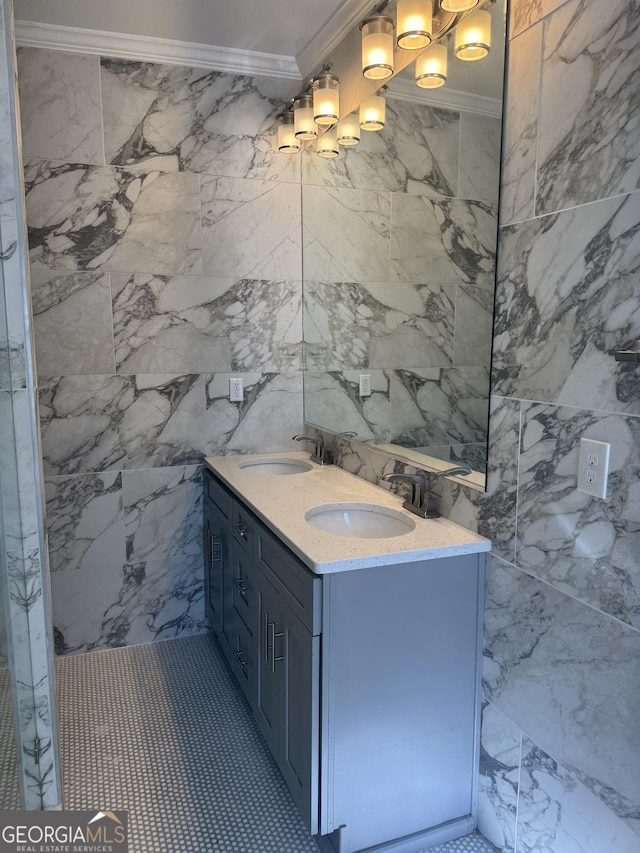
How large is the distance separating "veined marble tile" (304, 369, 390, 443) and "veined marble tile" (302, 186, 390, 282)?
436 mm

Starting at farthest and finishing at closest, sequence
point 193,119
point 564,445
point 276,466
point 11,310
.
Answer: point 276,466 < point 193,119 < point 11,310 < point 564,445

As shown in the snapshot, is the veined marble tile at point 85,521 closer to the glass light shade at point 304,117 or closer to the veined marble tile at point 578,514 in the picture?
the glass light shade at point 304,117

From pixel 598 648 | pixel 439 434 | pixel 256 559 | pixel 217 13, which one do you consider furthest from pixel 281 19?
pixel 598 648

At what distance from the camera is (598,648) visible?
1412 millimetres

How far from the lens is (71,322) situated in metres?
2.77

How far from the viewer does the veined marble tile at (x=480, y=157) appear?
1.71 m

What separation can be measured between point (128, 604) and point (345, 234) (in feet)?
6.70

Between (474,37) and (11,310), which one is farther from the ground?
(474,37)

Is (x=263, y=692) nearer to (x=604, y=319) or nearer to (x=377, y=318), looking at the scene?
(x=377, y=318)

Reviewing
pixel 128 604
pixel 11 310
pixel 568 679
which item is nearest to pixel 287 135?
pixel 11 310

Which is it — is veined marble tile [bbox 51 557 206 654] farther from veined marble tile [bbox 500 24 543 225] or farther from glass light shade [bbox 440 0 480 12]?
glass light shade [bbox 440 0 480 12]

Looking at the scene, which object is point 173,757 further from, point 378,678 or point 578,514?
point 578,514

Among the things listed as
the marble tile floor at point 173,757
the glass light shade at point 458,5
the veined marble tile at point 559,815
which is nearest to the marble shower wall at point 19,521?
the marble tile floor at point 173,757

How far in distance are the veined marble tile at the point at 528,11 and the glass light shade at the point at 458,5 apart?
0.16 m
